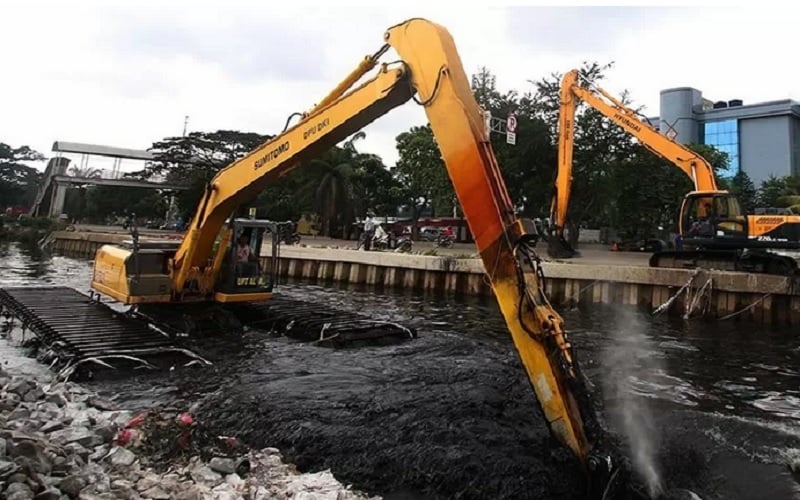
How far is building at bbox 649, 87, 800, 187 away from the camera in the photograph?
55156 mm

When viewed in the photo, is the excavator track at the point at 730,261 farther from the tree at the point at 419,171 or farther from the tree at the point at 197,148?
the tree at the point at 197,148

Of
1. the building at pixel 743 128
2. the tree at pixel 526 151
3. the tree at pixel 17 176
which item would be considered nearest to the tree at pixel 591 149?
the tree at pixel 526 151

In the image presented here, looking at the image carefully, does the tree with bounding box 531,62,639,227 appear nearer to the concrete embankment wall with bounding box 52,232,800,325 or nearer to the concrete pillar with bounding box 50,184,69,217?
the concrete embankment wall with bounding box 52,232,800,325

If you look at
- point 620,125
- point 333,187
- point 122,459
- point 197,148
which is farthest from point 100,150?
point 122,459

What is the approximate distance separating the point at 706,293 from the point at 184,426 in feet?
43.5

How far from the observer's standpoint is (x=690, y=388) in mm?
7762

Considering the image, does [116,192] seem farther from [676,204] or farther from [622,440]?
[622,440]

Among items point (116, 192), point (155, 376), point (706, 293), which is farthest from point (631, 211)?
point (116, 192)

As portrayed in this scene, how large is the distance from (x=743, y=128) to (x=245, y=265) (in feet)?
210

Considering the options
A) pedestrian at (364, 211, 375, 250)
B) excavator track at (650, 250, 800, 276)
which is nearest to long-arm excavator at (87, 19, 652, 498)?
excavator track at (650, 250, 800, 276)

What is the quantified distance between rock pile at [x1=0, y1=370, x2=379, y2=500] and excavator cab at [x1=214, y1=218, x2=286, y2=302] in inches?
171

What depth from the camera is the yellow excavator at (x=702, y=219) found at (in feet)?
48.0

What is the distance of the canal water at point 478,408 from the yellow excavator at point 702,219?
4.56 m

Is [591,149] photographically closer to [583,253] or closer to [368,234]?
[583,253]
